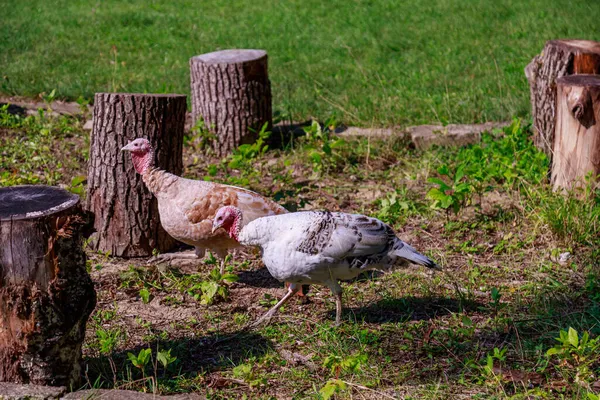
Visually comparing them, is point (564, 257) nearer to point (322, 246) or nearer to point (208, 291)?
point (322, 246)

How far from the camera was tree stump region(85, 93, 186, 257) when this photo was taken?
5531 mm

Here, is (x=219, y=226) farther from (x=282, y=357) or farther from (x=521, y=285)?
(x=521, y=285)

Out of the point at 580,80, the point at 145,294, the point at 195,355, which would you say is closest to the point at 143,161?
the point at 145,294

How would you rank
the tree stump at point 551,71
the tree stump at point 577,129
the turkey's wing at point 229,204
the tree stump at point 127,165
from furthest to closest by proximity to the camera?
the tree stump at point 551,71 < the tree stump at point 577,129 < the tree stump at point 127,165 < the turkey's wing at point 229,204

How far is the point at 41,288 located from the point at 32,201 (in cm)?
45

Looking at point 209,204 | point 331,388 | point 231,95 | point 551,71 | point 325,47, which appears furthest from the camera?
point 325,47

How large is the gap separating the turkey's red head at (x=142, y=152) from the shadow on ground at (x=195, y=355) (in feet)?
4.73

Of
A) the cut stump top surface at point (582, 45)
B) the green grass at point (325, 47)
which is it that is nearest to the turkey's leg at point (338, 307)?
the cut stump top surface at point (582, 45)

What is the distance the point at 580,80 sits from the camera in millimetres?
6031

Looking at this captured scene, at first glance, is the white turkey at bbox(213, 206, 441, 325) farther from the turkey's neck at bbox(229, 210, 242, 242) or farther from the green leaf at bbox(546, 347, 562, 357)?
the green leaf at bbox(546, 347, 562, 357)

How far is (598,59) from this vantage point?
6.54 m

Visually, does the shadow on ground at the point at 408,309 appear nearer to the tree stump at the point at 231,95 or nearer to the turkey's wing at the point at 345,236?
the turkey's wing at the point at 345,236

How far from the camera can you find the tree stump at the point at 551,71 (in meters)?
6.55

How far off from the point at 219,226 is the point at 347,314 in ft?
3.36
